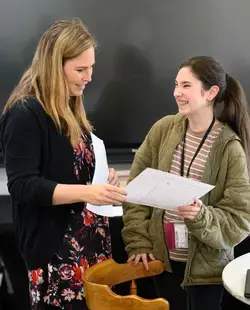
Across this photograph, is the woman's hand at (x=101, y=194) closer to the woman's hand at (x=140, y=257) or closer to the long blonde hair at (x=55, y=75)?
the long blonde hair at (x=55, y=75)

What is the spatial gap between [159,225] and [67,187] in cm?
50

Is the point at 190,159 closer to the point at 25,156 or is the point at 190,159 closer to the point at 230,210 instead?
A: the point at 230,210

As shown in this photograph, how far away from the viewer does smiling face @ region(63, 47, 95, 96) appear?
147 centimetres

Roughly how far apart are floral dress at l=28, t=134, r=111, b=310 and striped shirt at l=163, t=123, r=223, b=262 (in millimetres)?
331

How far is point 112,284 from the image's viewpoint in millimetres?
1646

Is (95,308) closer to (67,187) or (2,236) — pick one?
(67,187)

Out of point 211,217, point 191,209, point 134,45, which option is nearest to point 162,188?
point 191,209

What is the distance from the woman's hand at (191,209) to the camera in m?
1.57

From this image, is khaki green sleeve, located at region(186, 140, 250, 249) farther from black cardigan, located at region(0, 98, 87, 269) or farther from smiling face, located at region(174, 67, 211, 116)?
black cardigan, located at region(0, 98, 87, 269)

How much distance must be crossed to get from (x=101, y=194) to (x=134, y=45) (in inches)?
52.2

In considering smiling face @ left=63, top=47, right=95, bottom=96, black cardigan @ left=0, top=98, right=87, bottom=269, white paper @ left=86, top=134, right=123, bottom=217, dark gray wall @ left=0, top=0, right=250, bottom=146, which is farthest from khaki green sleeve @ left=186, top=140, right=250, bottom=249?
dark gray wall @ left=0, top=0, right=250, bottom=146

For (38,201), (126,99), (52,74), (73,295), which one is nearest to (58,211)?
(38,201)

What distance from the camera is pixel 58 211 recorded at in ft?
4.90

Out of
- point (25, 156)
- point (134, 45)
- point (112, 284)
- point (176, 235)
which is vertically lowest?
point (112, 284)
